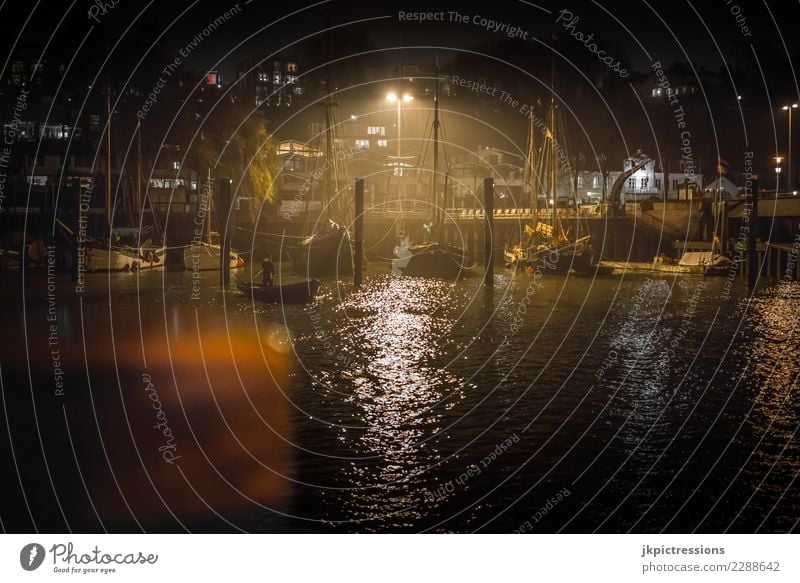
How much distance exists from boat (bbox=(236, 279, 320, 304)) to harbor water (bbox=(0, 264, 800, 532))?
2.81 metres

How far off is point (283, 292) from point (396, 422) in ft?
77.8

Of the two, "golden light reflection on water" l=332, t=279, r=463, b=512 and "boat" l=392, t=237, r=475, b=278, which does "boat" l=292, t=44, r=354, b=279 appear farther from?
"golden light reflection on water" l=332, t=279, r=463, b=512

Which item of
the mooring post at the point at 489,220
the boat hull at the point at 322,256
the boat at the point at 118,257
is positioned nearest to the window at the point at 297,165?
the boat hull at the point at 322,256

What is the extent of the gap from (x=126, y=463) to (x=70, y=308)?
27.2 metres

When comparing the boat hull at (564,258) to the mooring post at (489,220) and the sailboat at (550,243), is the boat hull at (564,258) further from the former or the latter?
the mooring post at (489,220)

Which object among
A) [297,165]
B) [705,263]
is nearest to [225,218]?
[705,263]

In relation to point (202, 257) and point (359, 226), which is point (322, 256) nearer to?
point (202, 257)

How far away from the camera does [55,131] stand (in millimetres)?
93000

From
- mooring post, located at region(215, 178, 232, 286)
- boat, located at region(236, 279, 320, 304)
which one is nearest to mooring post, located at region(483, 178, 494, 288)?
boat, located at region(236, 279, 320, 304)

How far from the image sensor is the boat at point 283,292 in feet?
145

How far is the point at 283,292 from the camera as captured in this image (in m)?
44.9

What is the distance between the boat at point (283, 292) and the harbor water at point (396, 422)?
9.21 ft

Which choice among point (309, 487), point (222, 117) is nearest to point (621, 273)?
point (222, 117)
